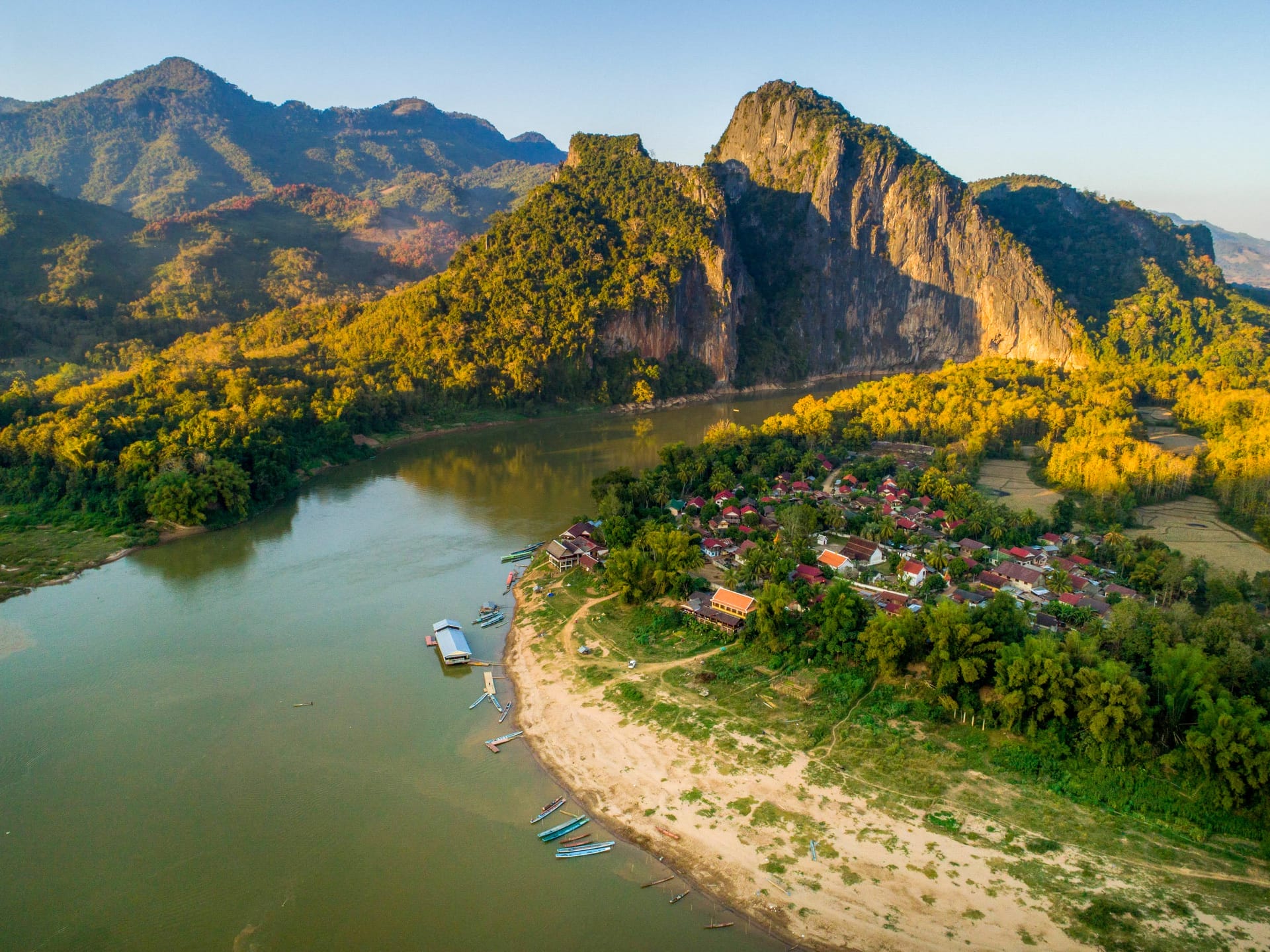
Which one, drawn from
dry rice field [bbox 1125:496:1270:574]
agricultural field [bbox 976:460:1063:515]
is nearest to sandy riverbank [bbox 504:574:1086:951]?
dry rice field [bbox 1125:496:1270:574]

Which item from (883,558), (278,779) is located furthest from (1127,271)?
(278,779)

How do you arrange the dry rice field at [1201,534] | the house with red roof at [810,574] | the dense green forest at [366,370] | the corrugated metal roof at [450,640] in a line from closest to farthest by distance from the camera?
the corrugated metal roof at [450,640] → the house with red roof at [810,574] → the dry rice field at [1201,534] → the dense green forest at [366,370]

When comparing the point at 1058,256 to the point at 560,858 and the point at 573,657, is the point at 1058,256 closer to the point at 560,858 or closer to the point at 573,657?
the point at 573,657

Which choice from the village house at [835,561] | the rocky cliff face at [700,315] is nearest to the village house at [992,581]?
the village house at [835,561]

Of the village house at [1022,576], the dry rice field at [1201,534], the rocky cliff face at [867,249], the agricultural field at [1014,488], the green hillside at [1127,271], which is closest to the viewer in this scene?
the village house at [1022,576]

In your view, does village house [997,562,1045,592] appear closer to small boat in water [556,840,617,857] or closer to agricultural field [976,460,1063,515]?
agricultural field [976,460,1063,515]

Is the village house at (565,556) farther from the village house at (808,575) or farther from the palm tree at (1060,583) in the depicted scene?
the palm tree at (1060,583)
